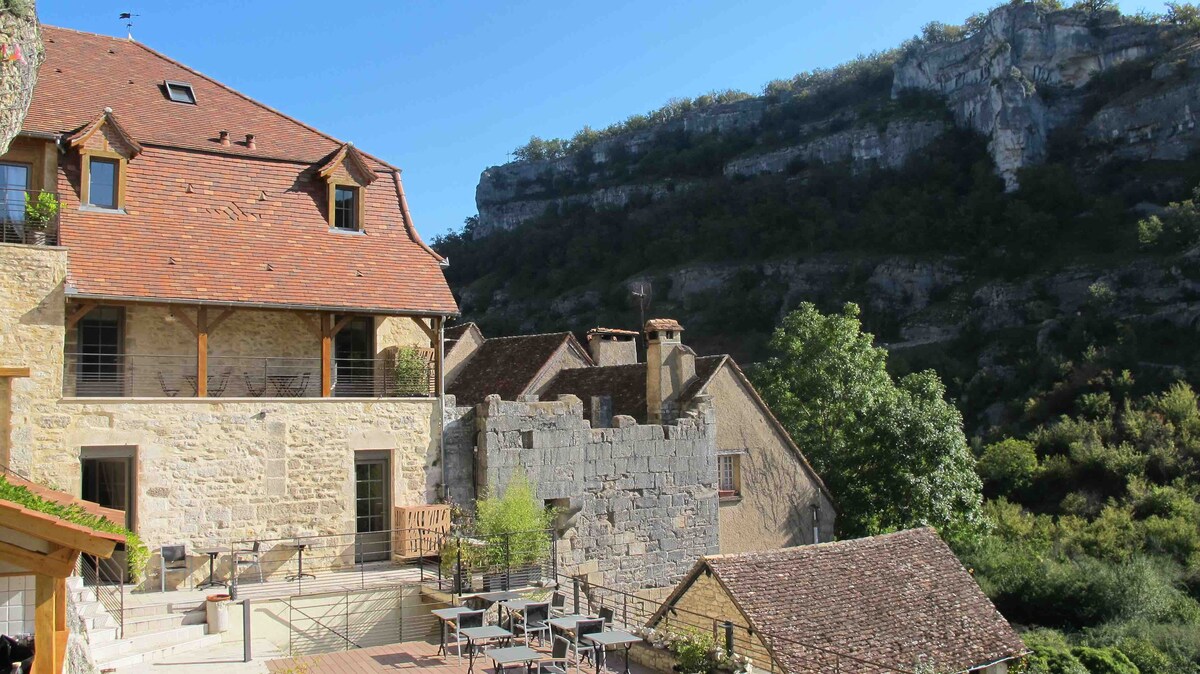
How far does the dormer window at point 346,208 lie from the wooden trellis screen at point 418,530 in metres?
5.16

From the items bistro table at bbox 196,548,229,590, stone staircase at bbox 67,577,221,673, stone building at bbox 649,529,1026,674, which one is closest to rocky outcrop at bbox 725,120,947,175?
stone building at bbox 649,529,1026,674

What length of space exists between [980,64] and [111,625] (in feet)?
271

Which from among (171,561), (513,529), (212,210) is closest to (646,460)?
(513,529)

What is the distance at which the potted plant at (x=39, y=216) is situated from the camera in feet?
48.5

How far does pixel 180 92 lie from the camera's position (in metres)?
18.2

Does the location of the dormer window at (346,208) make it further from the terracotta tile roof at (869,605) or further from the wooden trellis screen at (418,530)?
the terracotta tile roof at (869,605)

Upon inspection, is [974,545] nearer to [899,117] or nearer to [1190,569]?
[1190,569]

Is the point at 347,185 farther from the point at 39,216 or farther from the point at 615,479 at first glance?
the point at 615,479

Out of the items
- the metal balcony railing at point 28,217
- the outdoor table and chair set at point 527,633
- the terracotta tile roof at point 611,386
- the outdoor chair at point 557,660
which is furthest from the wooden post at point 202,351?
the terracotta tile roof at point 611,386

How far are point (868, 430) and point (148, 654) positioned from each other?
17.6 m

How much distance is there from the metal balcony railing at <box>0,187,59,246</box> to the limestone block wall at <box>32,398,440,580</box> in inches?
98.4

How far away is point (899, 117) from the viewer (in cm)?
8594

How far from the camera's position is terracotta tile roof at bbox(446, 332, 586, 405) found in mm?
24297

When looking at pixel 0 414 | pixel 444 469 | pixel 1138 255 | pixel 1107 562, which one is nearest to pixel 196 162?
pixel 0 414
